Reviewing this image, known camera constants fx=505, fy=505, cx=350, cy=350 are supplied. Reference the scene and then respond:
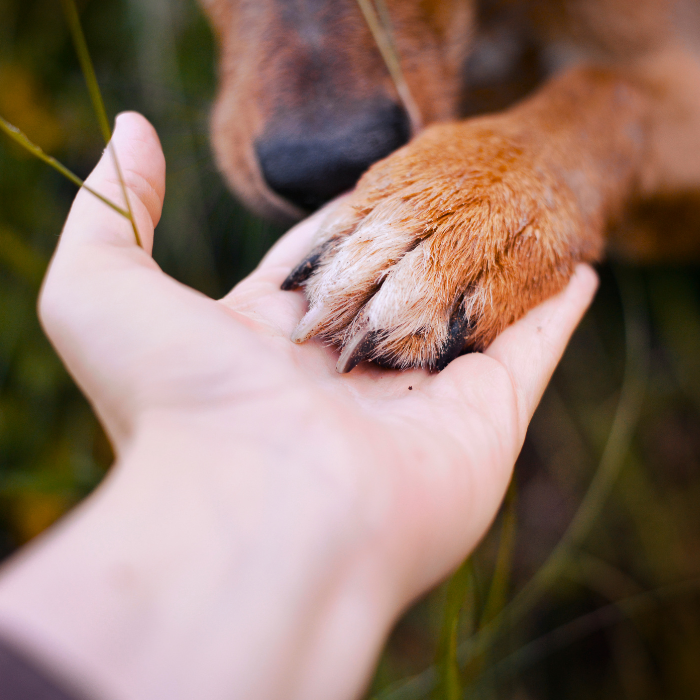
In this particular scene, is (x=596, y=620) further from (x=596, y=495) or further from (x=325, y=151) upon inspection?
(x=325, y=151)

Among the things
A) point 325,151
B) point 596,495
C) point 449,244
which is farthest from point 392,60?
point 596,495

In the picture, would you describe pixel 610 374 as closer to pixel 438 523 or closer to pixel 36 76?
pixel 438 523

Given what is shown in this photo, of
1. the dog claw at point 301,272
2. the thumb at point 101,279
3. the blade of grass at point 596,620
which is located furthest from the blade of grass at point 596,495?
the thumb at point 101,279

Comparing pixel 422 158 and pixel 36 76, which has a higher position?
pixel 36 76

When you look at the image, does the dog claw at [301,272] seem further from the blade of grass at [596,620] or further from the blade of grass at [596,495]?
the blade of grass at [596,620]

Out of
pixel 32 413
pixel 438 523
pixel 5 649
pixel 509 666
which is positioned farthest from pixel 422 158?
pixel 32 413

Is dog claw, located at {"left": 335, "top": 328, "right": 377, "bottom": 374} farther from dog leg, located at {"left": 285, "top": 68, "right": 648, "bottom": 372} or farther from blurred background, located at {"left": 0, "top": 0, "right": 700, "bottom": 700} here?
blurred background, located at {"left": 0, "top": 0, "right": 700, "bottom": 700}
